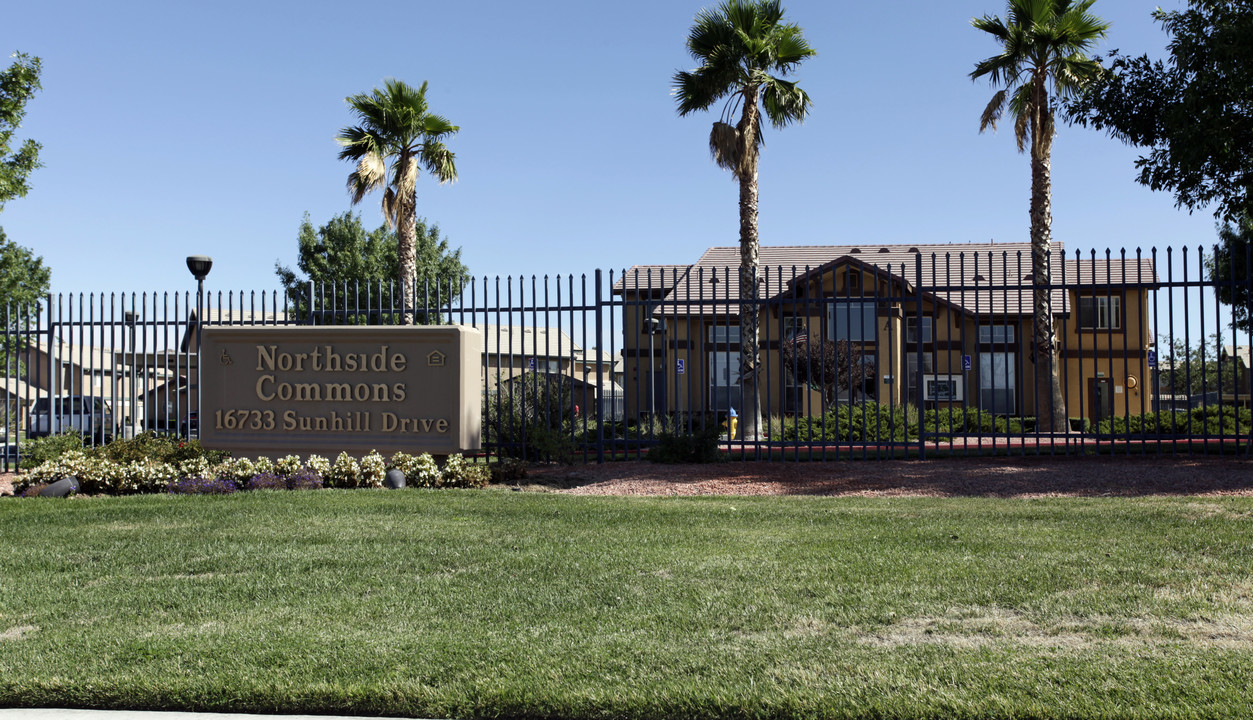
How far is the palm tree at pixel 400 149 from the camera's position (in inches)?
926

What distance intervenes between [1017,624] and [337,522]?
5662mm

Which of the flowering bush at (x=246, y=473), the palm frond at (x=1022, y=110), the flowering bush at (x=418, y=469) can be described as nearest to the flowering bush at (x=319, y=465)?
the flowering bush at (x=246, y=473)

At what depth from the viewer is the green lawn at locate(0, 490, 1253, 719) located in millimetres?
4277

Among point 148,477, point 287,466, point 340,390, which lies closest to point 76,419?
point 148,477

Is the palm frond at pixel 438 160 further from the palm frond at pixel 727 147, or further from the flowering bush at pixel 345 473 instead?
the flowering bush at pixel 345 473

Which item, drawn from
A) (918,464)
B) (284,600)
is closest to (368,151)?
(918,464)

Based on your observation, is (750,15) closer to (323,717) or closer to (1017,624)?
(1017,624)

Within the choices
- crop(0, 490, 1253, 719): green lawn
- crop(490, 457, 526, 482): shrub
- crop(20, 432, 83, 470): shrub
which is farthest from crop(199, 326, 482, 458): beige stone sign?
crop(0, 490, 1253, 719): green lawn

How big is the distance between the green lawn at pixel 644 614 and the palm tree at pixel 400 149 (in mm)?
15422

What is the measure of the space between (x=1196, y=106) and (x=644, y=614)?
11.2m

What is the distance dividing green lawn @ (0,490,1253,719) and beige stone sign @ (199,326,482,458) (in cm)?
385

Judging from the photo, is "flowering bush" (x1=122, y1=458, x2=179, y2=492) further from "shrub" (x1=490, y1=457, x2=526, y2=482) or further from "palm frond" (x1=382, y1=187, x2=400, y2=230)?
"palm frond" (x1=382, y1=187, x2=400, y2=230)

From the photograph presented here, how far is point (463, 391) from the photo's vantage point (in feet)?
41.8

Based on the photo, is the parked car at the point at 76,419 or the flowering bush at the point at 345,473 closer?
the flowering bush at the point at 345,473
